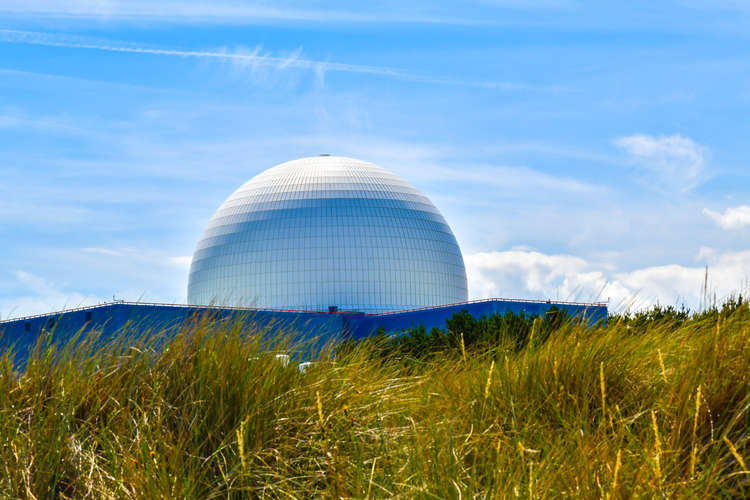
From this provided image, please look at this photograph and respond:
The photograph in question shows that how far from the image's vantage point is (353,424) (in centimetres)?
666

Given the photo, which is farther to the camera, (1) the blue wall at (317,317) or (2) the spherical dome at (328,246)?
(2) the spherical dome at (328,246)

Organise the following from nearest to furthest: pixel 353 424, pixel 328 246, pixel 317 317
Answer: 1. pixel 353 424
2. pixel 317 317
3. pixel 328 246

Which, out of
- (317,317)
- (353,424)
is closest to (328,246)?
(317,317)

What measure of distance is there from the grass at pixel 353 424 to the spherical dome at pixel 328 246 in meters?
46.0

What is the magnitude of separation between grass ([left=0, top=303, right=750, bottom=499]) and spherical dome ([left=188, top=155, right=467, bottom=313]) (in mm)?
46048

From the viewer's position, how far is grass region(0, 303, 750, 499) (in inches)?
241

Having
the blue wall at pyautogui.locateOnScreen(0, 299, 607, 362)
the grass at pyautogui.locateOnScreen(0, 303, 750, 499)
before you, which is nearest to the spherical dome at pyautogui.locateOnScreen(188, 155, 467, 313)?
the blue wall at pyautogui.locateOnScreen(0, 299, 607, 362)

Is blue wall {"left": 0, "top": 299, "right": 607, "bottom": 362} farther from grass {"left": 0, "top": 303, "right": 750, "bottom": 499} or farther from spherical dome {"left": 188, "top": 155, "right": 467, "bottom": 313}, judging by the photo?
grass {"left": 0, "top": 303, "right": 750, "bottom": 499}

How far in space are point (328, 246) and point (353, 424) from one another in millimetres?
49290

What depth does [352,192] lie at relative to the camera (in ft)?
193

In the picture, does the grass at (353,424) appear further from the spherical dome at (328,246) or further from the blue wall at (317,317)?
the spherical dome at (328,246)

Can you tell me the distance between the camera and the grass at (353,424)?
6113 mm

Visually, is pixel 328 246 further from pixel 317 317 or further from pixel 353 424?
pixel 353 424

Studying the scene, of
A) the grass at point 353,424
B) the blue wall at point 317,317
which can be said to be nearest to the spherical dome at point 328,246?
the blue wall at point 317,317
